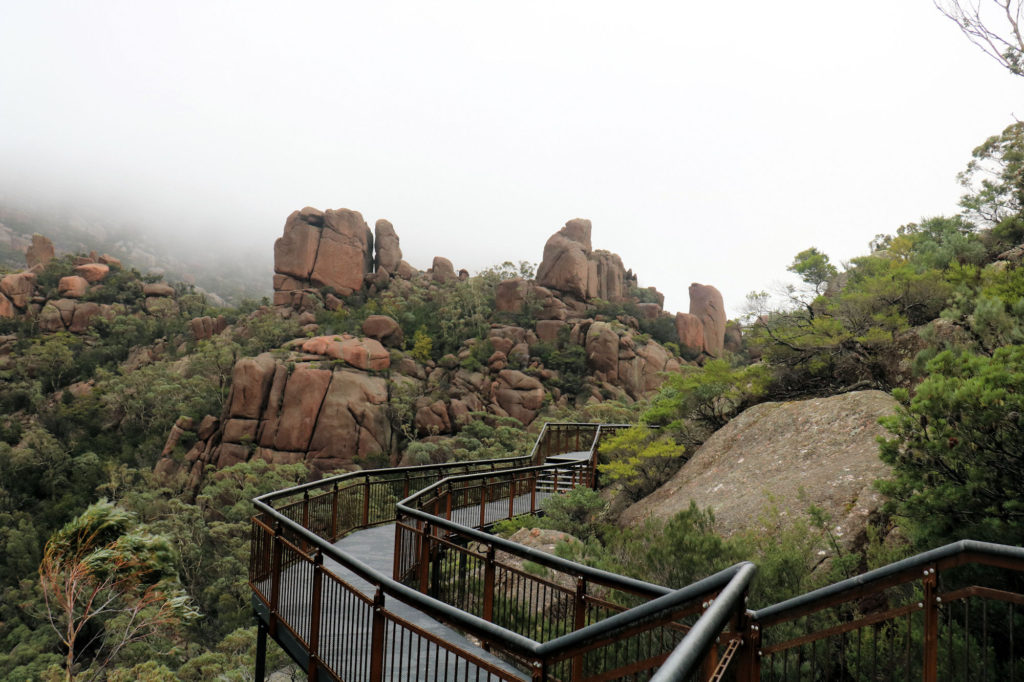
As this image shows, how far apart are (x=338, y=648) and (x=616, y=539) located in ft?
14.5

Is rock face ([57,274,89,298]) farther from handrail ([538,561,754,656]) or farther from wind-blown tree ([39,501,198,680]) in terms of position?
handrail ([538,561,754,656])

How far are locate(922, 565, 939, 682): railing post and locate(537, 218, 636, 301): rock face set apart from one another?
45.0 metres

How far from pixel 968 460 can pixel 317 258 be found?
1959 inches

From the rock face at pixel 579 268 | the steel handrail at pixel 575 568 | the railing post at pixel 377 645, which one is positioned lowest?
the railing post at pixel 377 645

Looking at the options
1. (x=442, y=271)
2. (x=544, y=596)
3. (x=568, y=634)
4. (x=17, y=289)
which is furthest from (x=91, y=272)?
(x=568, y=634)

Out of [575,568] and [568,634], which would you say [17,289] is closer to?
[575,568]

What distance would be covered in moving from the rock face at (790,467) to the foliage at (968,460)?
6.66ft

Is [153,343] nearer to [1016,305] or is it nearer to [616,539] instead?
[616,539]

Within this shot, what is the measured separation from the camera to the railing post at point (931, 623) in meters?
2.53

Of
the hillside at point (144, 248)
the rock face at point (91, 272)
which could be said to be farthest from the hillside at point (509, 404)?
the hillside at point (144, 248)

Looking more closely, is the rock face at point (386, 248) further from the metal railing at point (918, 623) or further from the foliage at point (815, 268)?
the metal railing at point (918, 623)

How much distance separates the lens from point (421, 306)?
149 ft

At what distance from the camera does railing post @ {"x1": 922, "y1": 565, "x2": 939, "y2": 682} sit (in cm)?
253

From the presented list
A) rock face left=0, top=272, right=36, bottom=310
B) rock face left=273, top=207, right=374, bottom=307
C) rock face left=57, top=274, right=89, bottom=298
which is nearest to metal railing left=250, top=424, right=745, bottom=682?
rock face left=273, top=207, right=374, bottom=307
